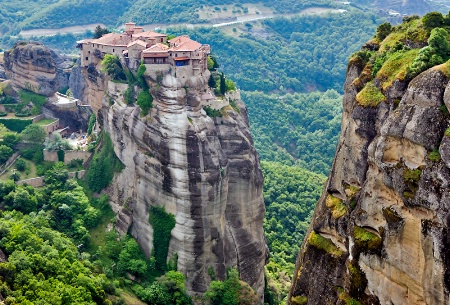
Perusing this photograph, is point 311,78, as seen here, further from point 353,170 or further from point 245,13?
point 353,170


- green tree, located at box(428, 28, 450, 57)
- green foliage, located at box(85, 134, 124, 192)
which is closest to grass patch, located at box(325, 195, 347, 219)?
green tree, located at box(428, 28, 450, 57)

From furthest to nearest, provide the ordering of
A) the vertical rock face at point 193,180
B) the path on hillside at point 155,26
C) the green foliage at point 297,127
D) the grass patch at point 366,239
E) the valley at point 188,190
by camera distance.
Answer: the path on hillside at point 155,26 < the green foliage at point 297,127 < the vertical rock face at point 193,180 < the valley at point 188,190 < the grass patch at point 366,239

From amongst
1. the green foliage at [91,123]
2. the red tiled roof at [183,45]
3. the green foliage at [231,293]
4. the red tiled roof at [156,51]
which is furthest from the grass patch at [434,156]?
the green foliage at [91,123]

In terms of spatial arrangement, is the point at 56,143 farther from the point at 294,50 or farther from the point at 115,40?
the point at 294,50

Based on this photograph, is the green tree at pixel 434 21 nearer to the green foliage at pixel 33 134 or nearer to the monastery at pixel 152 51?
the monastery at pixel 152 51

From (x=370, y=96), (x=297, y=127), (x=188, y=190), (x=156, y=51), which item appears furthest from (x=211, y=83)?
(x=297, y=127)

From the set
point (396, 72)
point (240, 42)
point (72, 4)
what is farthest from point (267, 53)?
point (396, 72)
